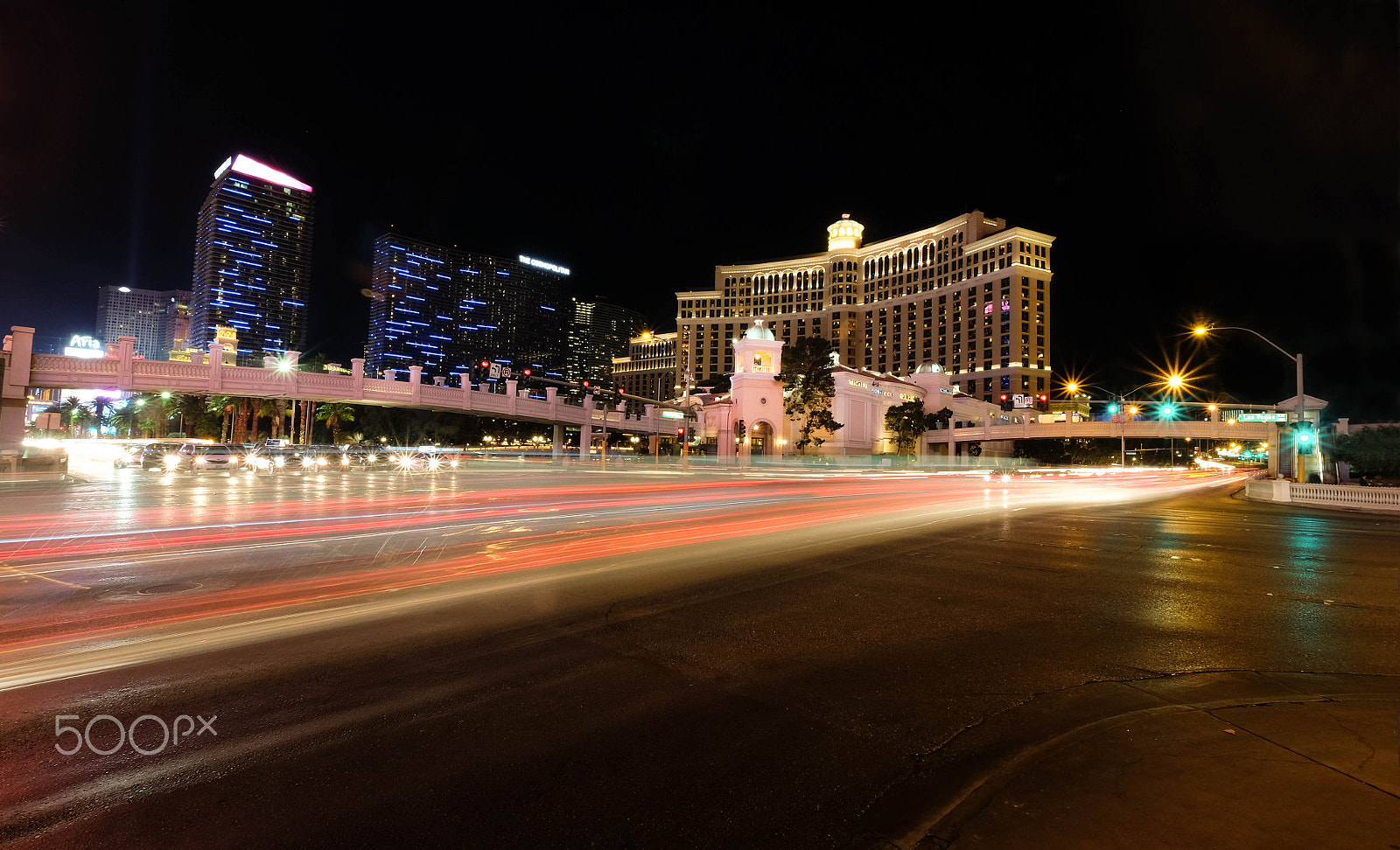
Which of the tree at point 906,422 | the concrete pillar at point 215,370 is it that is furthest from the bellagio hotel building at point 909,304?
the concrete pillar at point 215,370

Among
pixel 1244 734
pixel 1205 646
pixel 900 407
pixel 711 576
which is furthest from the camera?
pixel 900 407

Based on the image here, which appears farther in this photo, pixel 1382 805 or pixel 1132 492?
pixel 1132 492

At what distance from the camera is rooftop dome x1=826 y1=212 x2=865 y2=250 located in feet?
483

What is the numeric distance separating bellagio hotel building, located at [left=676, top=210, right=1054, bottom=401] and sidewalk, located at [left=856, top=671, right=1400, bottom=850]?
103 m

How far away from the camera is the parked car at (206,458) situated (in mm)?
36188

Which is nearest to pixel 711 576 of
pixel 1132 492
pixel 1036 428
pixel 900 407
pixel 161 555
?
pixel 161 555

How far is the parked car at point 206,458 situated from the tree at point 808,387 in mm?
46977

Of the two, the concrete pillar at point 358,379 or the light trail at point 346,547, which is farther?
the concrete pillar at point 358,379

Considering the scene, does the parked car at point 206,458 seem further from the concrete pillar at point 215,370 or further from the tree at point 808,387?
the tree at point 808,387

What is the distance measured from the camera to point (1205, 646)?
6484mm

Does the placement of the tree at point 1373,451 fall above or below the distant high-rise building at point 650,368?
below

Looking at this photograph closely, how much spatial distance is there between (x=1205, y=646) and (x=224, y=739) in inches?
328

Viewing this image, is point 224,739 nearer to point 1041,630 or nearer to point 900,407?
point 1041,630

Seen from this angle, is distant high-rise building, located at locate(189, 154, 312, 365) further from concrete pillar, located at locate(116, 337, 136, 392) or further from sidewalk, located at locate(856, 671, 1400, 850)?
sidewalk, located at locate(856, 671, 1400, 850)
